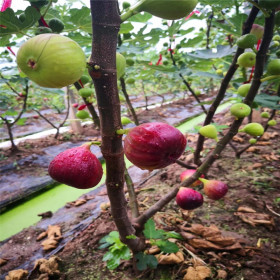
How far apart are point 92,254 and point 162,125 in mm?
1190

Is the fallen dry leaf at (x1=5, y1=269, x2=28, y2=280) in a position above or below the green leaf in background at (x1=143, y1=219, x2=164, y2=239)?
below

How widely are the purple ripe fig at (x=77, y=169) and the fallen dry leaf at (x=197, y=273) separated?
835mm

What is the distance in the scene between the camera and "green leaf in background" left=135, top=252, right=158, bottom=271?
1055 mm

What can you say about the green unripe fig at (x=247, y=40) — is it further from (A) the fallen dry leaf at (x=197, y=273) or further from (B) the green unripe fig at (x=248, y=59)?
(A) the fallen dry leaf at (x=197, y=273)

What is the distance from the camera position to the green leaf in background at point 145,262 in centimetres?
105

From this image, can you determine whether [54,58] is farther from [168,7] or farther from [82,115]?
[82,115]

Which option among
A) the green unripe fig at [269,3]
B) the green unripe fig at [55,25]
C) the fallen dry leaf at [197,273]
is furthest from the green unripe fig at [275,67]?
the fallen dry leaf at [197,273]

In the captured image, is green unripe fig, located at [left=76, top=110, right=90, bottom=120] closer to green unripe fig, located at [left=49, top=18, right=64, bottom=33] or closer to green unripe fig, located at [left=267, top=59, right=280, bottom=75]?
green unripe fig, located at [left=49, top=18, right=64, bottom=33]

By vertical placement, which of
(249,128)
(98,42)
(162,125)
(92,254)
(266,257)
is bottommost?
(92,254)

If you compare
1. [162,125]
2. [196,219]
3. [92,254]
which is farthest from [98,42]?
[196,219]

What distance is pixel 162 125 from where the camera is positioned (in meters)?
0.52

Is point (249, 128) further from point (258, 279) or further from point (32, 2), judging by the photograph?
point (32, 2)

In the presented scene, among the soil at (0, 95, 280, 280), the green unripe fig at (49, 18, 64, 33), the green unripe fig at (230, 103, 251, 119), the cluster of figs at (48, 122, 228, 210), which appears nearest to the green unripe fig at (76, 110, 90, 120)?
the green unripe fig at (49, 18, 64, 33)

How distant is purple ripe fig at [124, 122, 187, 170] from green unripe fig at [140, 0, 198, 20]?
10.1 inches
